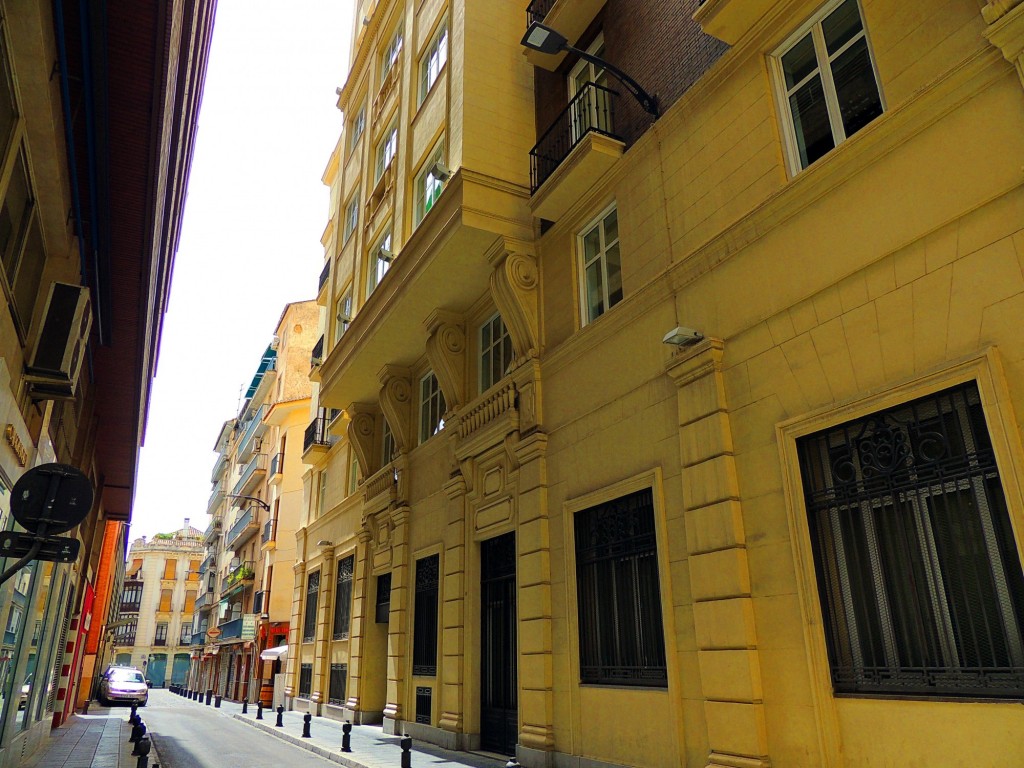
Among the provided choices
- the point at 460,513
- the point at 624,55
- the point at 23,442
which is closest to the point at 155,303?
the point at 23,442

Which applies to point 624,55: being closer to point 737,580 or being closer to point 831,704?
point 737,580

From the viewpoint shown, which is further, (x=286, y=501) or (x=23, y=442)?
(x=286, y=501)

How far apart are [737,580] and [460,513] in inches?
298

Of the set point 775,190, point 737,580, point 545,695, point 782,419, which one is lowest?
point 545,695

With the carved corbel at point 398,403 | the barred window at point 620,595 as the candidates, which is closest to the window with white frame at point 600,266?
the barred window at point 620,595

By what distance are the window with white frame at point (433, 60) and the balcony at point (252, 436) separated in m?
29.5

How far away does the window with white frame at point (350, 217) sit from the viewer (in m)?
21.4

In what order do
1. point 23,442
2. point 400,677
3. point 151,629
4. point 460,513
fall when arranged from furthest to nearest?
point 151,629 → point 400,677 → point 460,513 → point 23,442

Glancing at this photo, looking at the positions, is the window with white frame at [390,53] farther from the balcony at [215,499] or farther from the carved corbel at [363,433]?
the balcony at [215,499]

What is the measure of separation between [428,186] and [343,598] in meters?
→ 12.4

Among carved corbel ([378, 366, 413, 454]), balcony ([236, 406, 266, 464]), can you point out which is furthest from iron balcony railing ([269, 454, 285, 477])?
carved corbel ([378, 366, 413, 454])

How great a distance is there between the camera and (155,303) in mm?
11562

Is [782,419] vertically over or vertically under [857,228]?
under

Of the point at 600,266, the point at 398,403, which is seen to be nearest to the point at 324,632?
the point at 398,403
